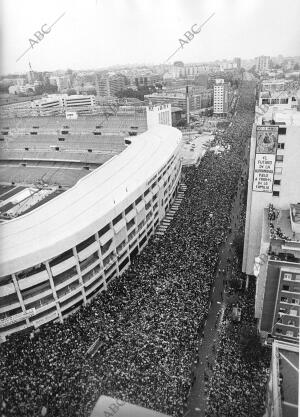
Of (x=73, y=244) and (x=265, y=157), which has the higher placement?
(x=265, y=157)

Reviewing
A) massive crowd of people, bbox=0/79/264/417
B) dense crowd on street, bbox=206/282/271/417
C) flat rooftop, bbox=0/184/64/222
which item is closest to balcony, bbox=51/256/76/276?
massive crowd of people, bbox=0/79/264/417

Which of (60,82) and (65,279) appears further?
(60,82)

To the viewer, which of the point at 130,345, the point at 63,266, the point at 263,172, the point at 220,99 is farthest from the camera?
the point at 220,99

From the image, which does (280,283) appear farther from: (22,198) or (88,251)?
(22,198)

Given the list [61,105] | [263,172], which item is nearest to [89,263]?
[263,172]

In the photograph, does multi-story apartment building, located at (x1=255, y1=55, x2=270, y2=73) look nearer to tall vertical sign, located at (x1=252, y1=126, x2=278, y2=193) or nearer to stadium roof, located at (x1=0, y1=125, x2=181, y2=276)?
stadium roof, located at (x1=0, y1=125, x2=181, y2=276)

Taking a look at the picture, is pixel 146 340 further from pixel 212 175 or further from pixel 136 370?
pixel 212 175

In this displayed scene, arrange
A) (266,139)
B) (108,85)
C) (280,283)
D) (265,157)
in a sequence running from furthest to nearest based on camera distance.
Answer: (108,85) < (265,157) < (266,139) < (280,283)

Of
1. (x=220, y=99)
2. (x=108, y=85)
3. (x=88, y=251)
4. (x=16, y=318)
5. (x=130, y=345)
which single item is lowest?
(x=130, y=345)
